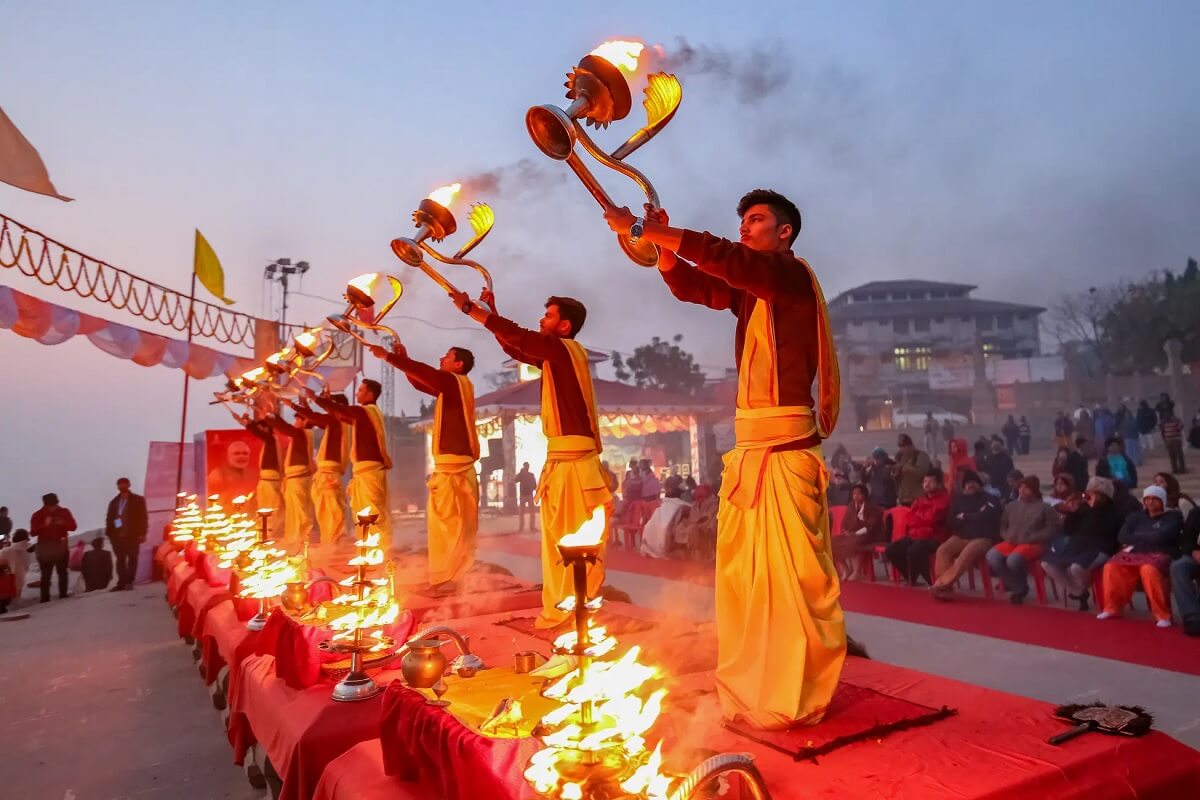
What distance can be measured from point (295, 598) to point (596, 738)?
11.3 feet

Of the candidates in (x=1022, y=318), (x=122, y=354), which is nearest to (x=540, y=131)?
(x=122, y=354)

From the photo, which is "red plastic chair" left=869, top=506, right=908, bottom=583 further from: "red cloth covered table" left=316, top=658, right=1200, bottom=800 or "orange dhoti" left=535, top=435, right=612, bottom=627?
"red cloth covered table" left=316, top=658, right=1200, bottom=800

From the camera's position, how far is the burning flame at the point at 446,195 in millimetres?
4426

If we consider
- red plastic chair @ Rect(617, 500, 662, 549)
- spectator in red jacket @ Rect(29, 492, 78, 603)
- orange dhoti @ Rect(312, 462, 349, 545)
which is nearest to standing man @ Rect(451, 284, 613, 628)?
orange dhoti @ Rect(312, 462, 349, 545)

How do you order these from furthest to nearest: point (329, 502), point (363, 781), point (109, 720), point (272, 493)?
point (272, 493) < point (329, 502) < point (109, 720) < point (363, 781)

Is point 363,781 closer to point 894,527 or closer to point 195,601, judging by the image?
point 195,601

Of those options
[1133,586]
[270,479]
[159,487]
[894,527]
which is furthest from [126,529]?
[1133,586]

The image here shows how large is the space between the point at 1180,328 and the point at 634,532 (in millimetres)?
17198

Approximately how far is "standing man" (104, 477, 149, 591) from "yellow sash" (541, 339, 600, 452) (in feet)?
32.7

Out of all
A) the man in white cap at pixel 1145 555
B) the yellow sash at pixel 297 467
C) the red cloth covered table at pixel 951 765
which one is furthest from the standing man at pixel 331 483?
the man in white cap at pixel 1145 555

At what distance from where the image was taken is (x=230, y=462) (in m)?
11.2

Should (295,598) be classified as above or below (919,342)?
below

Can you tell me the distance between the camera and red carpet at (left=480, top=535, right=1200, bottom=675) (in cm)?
445

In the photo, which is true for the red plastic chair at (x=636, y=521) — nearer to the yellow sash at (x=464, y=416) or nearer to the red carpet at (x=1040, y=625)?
the red carpet at (x=1040, y=625)
